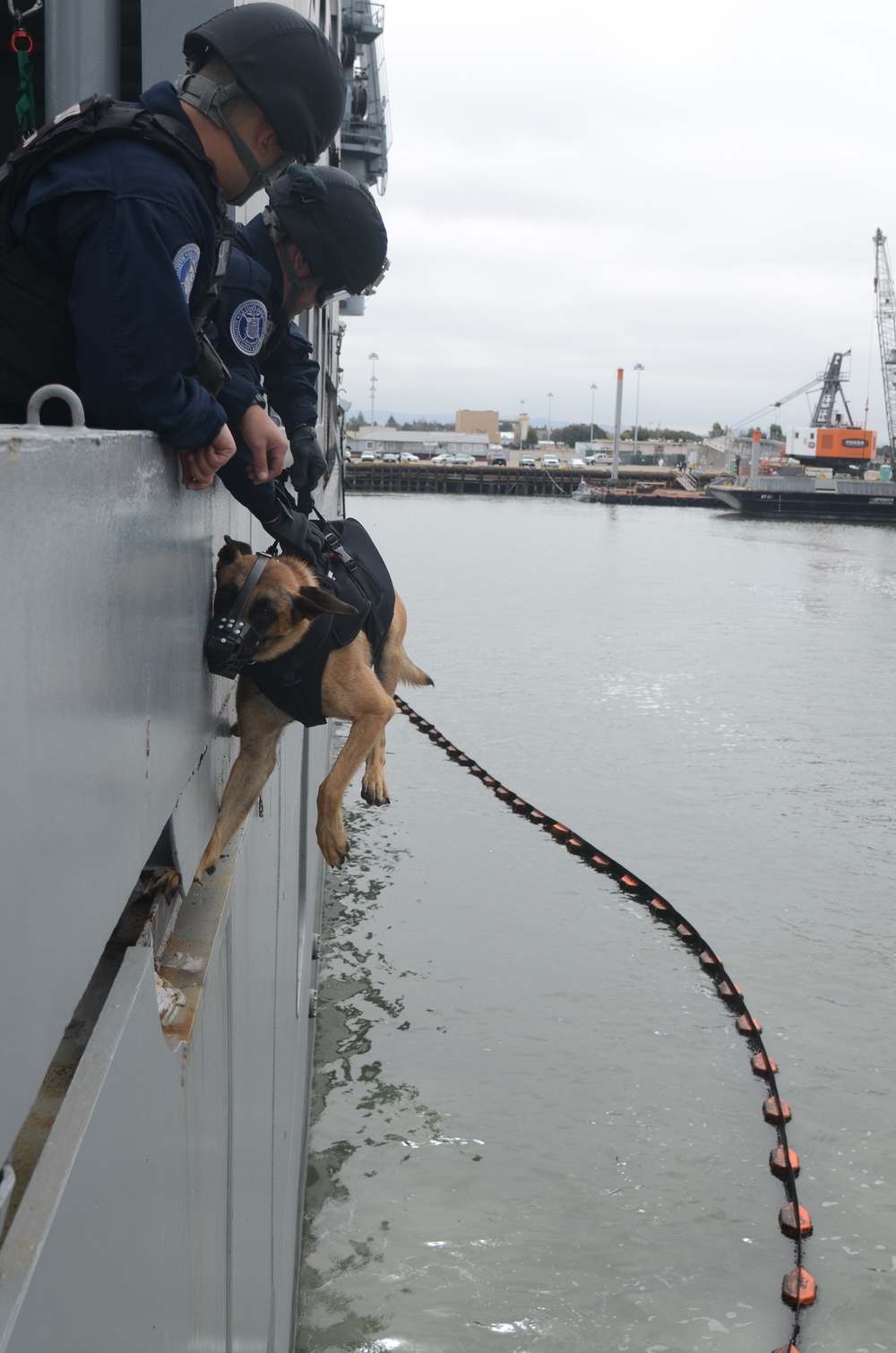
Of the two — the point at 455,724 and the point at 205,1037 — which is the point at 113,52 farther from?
the point at 455,724

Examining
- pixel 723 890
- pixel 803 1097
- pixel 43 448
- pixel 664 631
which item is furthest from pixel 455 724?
pixel 43 448

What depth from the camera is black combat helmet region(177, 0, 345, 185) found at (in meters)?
2.11

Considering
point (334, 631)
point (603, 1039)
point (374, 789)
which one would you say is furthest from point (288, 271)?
point (603, 1039)

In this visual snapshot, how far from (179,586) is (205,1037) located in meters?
0.73

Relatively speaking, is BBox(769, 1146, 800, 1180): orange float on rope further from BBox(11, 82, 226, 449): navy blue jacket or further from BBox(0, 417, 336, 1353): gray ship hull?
BBox(11, 82, 226, 449): navy blue jacket

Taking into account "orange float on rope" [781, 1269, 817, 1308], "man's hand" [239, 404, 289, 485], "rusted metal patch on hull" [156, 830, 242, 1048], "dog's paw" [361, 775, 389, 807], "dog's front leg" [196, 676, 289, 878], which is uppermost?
"man's hand" [239, 404, 289, 485]

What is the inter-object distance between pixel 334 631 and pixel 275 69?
1412 mm

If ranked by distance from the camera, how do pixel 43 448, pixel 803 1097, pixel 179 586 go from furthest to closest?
pixel 803 1097
pixel 179 586
pixel 43 448

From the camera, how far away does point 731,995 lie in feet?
A: 32.1

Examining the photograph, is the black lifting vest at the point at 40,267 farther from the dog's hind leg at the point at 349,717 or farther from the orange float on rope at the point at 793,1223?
the orange float on rope at the point at 793,1223

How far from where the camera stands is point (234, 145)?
2.15 m

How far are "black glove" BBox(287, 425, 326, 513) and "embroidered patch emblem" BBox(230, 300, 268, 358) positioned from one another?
2.87 feet

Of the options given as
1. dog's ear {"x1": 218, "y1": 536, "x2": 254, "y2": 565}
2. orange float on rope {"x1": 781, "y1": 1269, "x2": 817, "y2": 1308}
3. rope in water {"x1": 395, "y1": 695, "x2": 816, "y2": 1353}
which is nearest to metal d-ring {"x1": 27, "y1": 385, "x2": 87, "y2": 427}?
dog's ear {"x1": 218, "y1": 536, "x2": 254, "y2": 565}

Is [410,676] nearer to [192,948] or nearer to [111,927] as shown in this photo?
[192,948]
